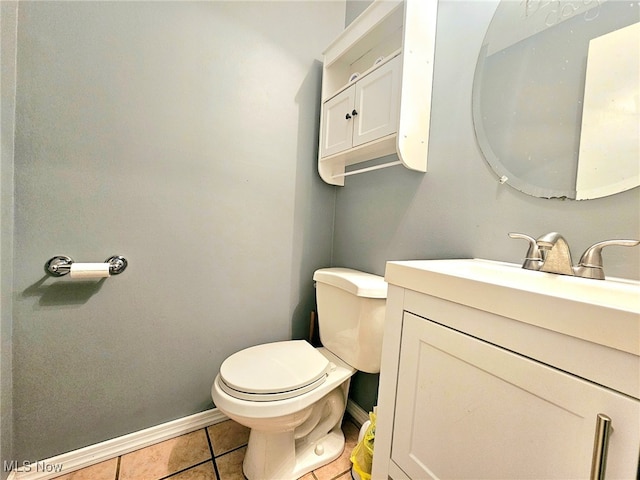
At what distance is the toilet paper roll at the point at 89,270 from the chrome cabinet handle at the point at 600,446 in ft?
4.39

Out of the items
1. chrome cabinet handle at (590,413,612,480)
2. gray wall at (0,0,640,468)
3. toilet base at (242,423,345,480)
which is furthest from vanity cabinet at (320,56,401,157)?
toilet base at (242,423,345,480)

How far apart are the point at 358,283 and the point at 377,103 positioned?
0.73 meters

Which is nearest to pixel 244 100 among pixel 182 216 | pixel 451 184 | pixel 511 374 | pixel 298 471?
pixel 182 216

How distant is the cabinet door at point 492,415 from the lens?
348 millimetres

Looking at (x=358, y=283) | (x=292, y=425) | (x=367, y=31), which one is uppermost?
(x=367, y=31)

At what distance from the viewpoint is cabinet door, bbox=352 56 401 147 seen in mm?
958

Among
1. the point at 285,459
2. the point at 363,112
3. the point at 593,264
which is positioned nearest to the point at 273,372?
the point at 285,459

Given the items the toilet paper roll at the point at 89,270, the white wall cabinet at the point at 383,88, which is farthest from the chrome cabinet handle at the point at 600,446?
the toilet paper roll at the point at 89,270

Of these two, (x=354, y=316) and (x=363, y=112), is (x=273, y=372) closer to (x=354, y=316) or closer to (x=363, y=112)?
(x=354, y=316)

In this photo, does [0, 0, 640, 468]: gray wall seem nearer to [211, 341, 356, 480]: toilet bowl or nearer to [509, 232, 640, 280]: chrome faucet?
[509, 232, 640, 280]: chrome faucet

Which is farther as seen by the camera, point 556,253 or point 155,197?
point 155,197

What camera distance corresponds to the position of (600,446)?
13.3 inches

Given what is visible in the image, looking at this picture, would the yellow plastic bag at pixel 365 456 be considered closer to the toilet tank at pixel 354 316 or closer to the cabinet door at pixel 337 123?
the toilet tank at pixel 354 316

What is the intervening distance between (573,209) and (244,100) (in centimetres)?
131
